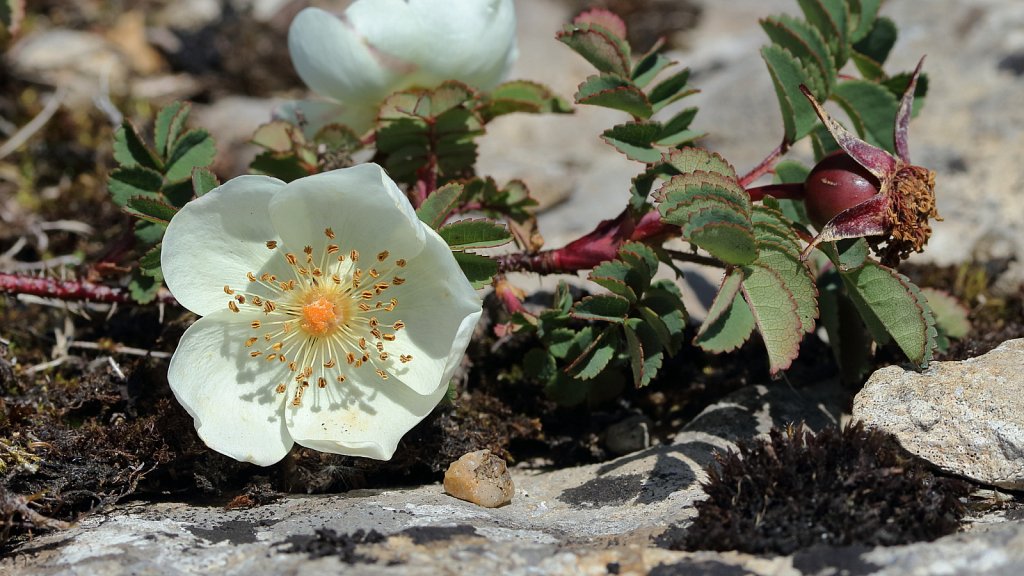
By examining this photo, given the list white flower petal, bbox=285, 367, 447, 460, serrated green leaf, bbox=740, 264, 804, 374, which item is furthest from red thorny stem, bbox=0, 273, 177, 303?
serrated green leaf, bbox=740, 264, 804, 374

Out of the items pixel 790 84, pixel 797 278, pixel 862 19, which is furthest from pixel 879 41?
pixel 797 278

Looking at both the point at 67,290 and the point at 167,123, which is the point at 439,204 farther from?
the point at 67,290

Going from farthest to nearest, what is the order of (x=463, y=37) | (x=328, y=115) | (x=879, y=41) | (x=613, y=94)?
(x=328, y=115), (x=879, y=41), (x=463, y=37), (x=613, y=94)

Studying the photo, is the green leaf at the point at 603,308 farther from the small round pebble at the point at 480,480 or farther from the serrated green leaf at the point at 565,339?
the small round pebble at the point at 480,480

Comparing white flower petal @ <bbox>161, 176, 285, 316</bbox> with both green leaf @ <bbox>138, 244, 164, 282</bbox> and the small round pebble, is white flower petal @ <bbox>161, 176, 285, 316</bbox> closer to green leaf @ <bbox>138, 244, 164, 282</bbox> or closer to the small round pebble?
green leaf @ <bbox>138, 244, 164, 282</bbox>

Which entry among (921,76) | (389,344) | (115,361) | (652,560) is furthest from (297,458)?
(921,76)

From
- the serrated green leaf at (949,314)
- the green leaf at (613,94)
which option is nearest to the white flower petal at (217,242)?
the green leaf at (613,94)

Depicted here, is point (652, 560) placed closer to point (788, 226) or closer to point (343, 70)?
point (788, 226)
